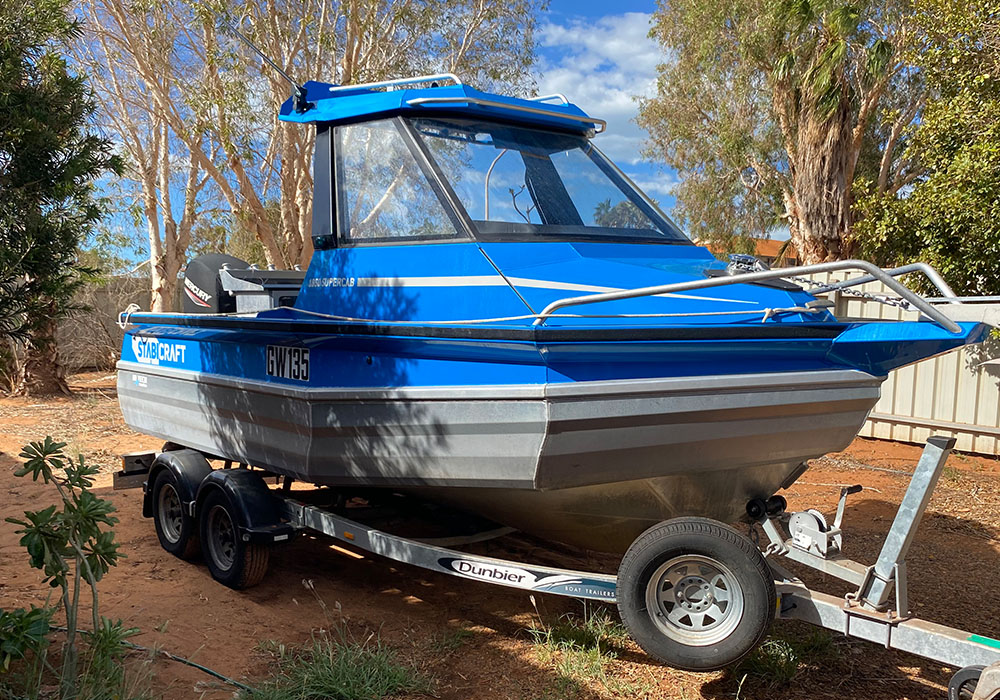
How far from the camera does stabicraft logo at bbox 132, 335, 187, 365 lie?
19.6 feet

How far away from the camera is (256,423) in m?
5.07

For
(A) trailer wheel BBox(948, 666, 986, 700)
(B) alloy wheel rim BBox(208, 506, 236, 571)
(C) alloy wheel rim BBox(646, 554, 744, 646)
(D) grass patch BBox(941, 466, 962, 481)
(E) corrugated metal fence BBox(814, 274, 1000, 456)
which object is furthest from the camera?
(E) corrugated metal fence BBox(814, 274, 1000, 456)

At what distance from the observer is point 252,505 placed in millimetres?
5184

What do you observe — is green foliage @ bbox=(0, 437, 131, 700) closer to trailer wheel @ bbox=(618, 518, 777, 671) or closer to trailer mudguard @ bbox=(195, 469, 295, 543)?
trailer mudguard @ bbox=(195, 469, 295, 543)

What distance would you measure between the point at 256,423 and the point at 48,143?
1817mm

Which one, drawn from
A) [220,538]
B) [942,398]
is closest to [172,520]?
[220,538]

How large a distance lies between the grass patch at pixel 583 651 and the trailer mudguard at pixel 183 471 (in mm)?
2460

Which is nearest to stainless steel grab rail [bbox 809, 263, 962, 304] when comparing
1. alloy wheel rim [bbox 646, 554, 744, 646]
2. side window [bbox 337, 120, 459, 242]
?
alloy wheel rim [bbox 646, 554, 744, 646]

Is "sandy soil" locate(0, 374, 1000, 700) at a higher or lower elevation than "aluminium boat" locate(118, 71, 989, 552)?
lower

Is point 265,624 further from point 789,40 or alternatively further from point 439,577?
point 789,40

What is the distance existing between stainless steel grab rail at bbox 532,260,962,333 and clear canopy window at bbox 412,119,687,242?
86 centimetres

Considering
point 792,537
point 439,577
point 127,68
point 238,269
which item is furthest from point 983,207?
point 127,68

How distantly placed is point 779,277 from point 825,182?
633 inches

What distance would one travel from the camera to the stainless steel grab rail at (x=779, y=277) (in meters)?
3.29
